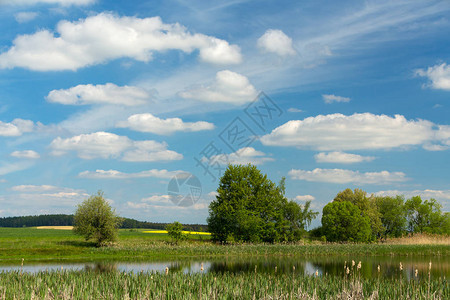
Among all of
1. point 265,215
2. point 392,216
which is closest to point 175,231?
point 265,215

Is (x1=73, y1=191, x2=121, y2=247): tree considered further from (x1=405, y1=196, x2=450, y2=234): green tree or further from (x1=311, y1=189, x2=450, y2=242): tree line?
(x1=405, y1=196, x2=450, y2=234): green tree

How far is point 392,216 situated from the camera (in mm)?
85688

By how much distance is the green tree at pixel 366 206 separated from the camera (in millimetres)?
78875

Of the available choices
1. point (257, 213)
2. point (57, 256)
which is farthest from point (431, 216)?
point (57, 256)

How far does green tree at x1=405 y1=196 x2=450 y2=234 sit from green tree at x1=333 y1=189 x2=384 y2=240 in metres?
9.66

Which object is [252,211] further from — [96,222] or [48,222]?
[48,222]

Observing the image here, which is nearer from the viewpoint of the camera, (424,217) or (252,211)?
(252,211)

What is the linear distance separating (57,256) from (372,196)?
229ft

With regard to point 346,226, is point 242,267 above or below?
below

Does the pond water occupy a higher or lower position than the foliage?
lower

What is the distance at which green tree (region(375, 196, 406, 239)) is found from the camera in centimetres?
8625

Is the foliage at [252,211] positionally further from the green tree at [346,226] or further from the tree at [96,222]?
the tree at [96,222]

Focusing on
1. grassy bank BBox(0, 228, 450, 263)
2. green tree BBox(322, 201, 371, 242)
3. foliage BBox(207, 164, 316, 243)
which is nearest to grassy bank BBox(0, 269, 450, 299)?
grassy bank BBox(0, 228, 450, 263)

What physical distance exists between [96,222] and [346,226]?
42.6 meters
